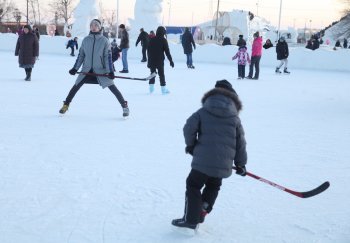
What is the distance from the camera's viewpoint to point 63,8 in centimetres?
5138

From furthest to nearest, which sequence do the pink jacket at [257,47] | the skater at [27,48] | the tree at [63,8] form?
the tree at [63,8] < the pink jacket at [257,47] < the skater at [27,48]

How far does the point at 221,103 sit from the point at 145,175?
1527 mm

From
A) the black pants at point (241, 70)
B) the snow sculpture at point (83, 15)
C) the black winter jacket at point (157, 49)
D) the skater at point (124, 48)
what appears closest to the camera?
the black winter jacket at point (157, 49)

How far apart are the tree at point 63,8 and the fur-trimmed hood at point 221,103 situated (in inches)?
1941

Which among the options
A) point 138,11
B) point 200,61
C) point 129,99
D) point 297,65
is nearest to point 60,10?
point 138,11

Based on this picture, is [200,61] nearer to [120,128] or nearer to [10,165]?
[120,128]

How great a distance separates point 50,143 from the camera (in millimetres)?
4836

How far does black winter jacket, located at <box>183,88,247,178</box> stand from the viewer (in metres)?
2.51

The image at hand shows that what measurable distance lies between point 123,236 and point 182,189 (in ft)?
3.04

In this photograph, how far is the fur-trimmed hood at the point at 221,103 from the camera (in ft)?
8.17

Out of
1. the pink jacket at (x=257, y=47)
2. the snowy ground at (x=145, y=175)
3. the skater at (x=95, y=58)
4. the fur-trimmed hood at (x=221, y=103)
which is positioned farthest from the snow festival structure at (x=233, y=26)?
the fur-trimmed hood at (x=221, y=103)

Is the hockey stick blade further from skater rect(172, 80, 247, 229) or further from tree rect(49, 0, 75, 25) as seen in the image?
tree rect(49, 0, 75, 25)

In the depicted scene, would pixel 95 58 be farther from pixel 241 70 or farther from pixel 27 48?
pixel 241 70

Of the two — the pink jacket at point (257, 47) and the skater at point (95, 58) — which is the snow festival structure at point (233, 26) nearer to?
the pink jacket at point (257, 47)
